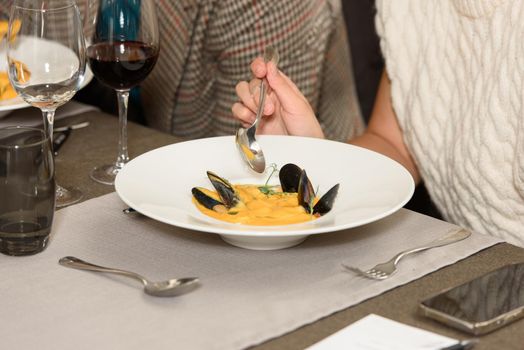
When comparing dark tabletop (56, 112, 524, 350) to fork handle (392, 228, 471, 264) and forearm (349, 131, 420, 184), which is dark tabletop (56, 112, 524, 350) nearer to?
fork handle (392, 228, 471, 264)

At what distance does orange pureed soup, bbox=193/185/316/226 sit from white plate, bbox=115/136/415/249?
0.7 inches

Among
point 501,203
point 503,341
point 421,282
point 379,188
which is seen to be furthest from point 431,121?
point 503,341

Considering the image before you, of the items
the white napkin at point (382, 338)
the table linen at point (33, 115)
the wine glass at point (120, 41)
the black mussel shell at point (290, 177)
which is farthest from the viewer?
the table linen at point (33, 115)

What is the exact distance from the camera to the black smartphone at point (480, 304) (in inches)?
32.1

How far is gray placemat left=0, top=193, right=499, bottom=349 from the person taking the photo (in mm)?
824

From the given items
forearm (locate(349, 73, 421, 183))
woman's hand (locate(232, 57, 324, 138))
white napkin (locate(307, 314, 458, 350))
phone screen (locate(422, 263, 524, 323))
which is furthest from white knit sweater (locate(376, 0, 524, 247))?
white napkin (locate(307, 314, 458, 350))

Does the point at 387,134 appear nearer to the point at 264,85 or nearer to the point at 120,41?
the point at 264,85

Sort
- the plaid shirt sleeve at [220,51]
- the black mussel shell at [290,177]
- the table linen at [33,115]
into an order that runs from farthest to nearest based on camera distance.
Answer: the plaid shirt sleeve at [220,51] < the table linen at [33,115] < the black mussel shell at [290,177]

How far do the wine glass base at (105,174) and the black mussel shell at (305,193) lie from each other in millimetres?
332

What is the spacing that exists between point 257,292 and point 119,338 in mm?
162

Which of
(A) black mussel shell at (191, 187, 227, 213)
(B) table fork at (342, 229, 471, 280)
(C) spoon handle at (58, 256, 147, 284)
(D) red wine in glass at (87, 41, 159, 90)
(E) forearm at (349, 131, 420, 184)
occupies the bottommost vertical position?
(E) forearm at (349, 131, 420, 184)

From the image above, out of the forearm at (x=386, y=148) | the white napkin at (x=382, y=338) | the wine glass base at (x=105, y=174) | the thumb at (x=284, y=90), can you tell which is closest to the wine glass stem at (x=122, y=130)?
the wine glass base at (x=105, y=174)

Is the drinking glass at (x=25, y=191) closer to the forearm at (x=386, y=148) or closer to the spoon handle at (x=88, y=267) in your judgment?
the spoon handle at (x=88, y=267)

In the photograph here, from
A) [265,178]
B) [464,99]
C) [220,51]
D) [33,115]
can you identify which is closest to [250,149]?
[265,178]
